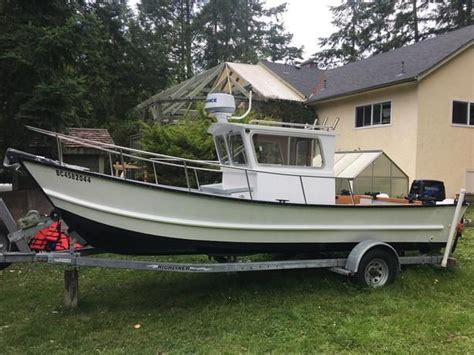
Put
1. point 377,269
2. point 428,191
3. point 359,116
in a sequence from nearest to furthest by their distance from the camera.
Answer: point 377,269
point 428,191
point 359,116

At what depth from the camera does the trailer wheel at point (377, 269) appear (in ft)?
19.2

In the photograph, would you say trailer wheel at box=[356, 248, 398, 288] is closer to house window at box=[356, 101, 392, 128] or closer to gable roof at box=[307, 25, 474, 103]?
gable roof at box=[307, 25, 474, 103]

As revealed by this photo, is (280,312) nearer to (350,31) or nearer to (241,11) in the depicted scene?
(350,31)

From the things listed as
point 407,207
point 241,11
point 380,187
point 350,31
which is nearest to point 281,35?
point 241,11

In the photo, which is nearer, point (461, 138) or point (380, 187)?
point (380, 187)

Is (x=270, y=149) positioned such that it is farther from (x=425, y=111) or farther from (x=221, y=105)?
(x=425, y=111)

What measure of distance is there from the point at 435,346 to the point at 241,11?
3938 cm

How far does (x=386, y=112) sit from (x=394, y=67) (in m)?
2.11

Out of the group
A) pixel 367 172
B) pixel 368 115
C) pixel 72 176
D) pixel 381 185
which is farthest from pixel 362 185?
pixel 72 176

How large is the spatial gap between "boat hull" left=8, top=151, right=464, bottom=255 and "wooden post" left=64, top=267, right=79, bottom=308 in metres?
0.47

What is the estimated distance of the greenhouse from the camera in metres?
14.3

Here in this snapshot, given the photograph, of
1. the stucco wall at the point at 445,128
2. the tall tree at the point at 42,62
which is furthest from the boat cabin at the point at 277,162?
the stucco wall at the point at 445,128

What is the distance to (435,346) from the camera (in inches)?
170

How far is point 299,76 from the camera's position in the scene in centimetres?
2350
